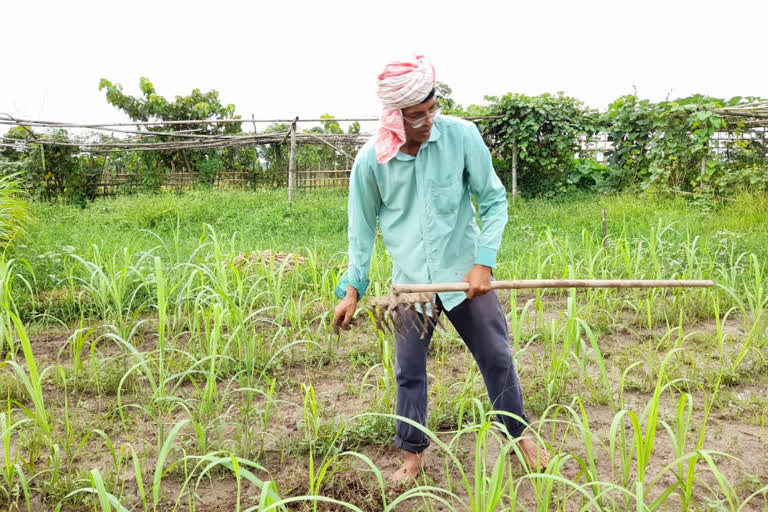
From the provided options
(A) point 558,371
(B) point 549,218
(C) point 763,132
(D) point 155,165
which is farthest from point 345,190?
(A) point 558,371

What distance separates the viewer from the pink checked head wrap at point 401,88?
5.70 ft

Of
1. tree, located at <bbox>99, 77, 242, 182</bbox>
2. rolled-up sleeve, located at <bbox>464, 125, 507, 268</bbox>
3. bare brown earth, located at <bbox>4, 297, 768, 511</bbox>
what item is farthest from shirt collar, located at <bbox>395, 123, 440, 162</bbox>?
tree, located at <bbox>99, 77, 242, 182</bbox>

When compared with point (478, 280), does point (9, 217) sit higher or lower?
lower

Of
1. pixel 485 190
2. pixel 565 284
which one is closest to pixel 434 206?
pixel 485 190

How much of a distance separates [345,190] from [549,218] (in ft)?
18.4

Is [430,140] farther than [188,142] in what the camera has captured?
No

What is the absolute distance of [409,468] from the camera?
2090mm

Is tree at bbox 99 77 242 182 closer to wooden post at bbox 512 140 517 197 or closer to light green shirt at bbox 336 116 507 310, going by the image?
wooden post at bbox 512 140 517 197

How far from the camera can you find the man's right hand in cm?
206

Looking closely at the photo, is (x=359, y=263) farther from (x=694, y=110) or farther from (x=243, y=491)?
(x=694, y=110)

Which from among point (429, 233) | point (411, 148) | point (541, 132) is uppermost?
point (541, 132)

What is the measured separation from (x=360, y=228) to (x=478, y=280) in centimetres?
50

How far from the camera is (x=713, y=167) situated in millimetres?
8570

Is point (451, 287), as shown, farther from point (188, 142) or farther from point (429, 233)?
point (188, 142)
